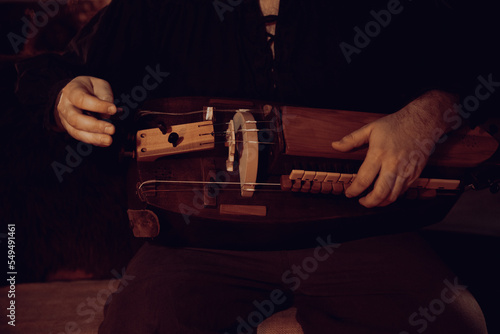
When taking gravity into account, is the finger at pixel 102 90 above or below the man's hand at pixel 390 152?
above

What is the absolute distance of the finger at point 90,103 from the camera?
2.87ft

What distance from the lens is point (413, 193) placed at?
40.6 inches

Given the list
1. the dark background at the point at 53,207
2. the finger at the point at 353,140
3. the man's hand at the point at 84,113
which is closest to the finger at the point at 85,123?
the man's hand at the point at 84,113

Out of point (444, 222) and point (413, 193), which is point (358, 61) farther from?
point (444, 222)

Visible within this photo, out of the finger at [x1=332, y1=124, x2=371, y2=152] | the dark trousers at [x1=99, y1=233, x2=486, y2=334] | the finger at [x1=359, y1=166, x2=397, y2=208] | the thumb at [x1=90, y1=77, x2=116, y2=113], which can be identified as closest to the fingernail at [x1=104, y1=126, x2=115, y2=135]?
the thumb at [x1=90, y1=77, x2=116, y2=113]

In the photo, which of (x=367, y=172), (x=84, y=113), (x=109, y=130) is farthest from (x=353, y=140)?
(x=84, y=113)

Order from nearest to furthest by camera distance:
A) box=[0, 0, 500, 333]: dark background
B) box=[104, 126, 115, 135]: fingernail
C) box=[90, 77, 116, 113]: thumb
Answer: box=[104, 126, 115, 135]: fingernail < box=[90, 77, 116, 113]: thumb < box=[0, 0, 500, 333]: dark background

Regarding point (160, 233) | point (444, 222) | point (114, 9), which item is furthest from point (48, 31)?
point (444, 222)

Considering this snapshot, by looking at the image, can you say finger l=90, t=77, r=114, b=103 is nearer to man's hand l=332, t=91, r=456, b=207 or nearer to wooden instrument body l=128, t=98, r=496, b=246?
wooden instrument body l=128, t=98, r=496, b=246

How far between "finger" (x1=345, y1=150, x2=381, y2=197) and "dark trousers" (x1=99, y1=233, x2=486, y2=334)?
30 centimetres

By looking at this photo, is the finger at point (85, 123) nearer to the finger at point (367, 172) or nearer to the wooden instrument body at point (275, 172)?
the wooden instrument body at point (275, 172)

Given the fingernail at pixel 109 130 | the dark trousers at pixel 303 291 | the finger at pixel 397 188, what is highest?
the fingernail at pixel 109 130

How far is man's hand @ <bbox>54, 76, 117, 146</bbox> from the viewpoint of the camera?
0.87 metres

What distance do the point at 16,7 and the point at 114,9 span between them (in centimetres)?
91
